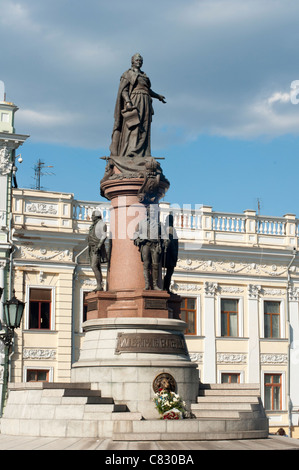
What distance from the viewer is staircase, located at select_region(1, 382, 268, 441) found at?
1667 centimetres

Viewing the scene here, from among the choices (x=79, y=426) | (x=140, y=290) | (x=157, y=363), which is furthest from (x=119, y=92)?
(x=79, y=426)

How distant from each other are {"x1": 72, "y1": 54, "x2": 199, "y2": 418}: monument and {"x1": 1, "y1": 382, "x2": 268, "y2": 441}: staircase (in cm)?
55

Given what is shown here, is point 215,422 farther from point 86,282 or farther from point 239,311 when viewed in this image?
point 239,311

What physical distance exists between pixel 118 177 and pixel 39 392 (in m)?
5.32

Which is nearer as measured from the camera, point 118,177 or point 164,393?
point 164,393

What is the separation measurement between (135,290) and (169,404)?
3007mm

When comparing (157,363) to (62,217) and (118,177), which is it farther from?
(62,217)

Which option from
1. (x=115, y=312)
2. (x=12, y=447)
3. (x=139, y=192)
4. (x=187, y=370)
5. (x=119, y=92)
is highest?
(x=119, y=92)

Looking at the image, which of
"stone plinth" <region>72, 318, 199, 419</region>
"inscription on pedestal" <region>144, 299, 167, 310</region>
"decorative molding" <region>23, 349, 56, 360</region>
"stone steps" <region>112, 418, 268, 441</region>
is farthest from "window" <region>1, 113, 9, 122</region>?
"stone steps" <region>112, 418, 268, 441</region>

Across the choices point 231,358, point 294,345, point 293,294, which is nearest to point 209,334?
point 231,358

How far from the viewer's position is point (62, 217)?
3828cm

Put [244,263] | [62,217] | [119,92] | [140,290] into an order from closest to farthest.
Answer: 1. [140,290]
2. [119,92]
3. [62,217]
4. [244,263]

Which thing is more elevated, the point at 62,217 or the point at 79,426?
the point at 62,217

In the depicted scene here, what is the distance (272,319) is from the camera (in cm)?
4241
